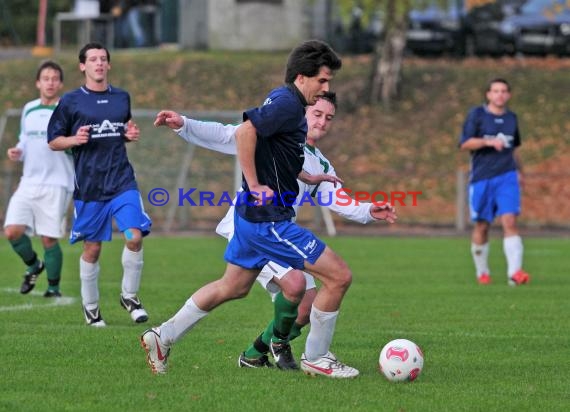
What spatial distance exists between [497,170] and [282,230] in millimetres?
Result: 7151

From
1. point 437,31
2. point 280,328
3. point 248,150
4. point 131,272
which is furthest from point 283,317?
point 437,31

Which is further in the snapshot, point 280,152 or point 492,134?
point 492,134

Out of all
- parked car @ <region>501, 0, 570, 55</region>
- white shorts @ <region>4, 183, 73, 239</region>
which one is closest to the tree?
parked car @ <region>501, 0, 570, 55</region>

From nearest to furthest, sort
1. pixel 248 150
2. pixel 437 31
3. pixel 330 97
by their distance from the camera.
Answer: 1. pixel 248 150
2. pixel 330 97
3. pixel 437 31

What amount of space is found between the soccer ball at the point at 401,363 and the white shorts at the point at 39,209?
5587 millimetres

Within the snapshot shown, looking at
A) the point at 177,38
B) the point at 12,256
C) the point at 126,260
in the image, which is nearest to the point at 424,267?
the point at 12,256

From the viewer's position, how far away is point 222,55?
34.1 metres

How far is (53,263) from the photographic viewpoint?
41.2 feet

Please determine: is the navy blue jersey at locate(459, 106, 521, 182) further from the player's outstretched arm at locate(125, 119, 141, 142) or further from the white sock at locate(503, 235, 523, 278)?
the player's outstretched arm at locate(125, 119, 141, 142)

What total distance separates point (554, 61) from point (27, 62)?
43.9 ft

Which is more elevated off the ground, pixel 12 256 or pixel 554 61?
pixel 554 61

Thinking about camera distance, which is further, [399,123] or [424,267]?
[399,123]

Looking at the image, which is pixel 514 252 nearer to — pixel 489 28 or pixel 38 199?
pixel 38 199

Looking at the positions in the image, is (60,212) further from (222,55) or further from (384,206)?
(222,55)
